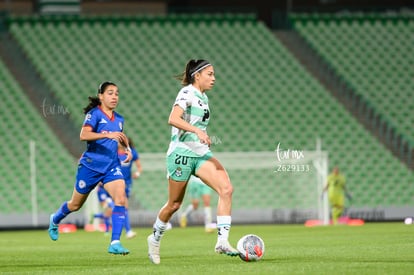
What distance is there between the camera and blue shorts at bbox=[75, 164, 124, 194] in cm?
1240

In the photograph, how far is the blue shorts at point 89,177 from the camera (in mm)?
12398

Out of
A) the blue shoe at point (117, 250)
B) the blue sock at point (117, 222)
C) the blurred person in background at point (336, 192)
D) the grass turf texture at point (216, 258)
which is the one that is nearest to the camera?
the grass turf texture at point (216, 258)

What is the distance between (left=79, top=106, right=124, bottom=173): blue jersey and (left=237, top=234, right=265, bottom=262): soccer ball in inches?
107

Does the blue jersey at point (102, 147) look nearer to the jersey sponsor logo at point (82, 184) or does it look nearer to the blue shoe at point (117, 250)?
the jersey sponsor logo at point (82, 184)

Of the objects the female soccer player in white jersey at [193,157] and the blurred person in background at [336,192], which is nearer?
the female soccer player in white jersey at [193,157]

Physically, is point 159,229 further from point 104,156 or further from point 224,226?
point 104,156

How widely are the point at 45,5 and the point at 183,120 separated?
77.6 ft

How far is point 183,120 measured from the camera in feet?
34.1

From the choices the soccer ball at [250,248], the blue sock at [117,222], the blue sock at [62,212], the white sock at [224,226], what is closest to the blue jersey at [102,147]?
the blue sock at [117,222]

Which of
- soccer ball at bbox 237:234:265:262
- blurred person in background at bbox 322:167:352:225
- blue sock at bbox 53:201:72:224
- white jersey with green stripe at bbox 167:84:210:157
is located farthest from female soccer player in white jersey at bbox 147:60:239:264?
blurred person in background at bbox 322:167:352:225

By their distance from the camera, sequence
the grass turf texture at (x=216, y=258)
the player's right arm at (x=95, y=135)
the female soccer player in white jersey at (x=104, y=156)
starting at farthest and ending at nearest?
the female soccer player in white jersey at (x=104, y=156), the player's right arm at (x=95, y=135), the grass turf texture at (x=216, y=258)

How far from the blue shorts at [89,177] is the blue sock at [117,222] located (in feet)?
1.32

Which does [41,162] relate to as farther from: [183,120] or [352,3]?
[183,120]

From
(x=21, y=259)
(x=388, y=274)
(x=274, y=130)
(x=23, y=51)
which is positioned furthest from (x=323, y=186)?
(x=388, y=274)
